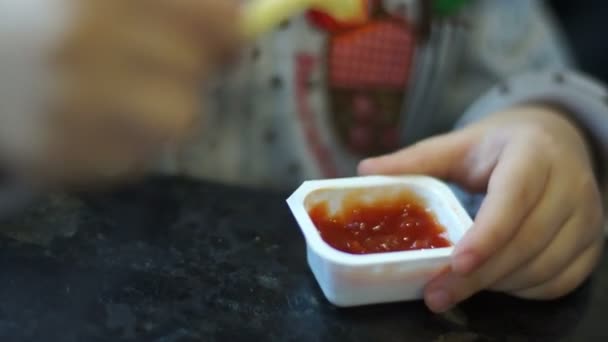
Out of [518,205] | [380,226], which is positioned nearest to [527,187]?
[518,205]

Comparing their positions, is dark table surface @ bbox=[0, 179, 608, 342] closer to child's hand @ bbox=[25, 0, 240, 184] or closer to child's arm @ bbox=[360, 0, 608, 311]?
child's arm @ bbox=[360, 0, 608, 311]

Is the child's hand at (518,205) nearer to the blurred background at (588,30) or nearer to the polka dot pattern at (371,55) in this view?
the polka dot pattern at (371,55)

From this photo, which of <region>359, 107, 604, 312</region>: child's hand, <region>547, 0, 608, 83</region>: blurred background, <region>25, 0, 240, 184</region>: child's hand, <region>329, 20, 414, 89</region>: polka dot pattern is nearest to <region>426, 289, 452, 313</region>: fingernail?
<region>359, 107, 604, 312</region>: child's hand

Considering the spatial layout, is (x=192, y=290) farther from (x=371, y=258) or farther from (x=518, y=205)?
(x=518, y=205)

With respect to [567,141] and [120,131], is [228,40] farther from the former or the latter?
[567,141]

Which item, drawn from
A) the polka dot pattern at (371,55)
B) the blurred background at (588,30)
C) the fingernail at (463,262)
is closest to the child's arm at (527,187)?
the fingernail at (463,262)

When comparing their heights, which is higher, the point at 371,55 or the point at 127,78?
the point at 127,78

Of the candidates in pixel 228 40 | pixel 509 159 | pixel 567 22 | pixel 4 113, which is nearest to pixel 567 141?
pixel 509 159

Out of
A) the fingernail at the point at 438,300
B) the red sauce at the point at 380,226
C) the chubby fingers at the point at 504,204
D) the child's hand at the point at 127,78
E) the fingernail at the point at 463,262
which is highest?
the child's hand at the point at 127,78
